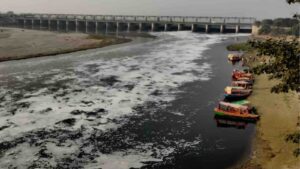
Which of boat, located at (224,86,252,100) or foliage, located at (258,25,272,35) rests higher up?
foliage, located at (258,25,272,35)

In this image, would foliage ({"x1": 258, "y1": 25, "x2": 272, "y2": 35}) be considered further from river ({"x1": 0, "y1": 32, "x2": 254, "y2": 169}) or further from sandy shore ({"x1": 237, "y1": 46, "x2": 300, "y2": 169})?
sandy shore ({"x1": 237, "y1": 46, "x2": 300, "y2": 169})

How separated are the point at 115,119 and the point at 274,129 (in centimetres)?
1794

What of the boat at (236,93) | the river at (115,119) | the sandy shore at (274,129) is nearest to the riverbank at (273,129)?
the sandy shore at (274,129)

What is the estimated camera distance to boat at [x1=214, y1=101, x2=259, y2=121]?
4418 centimetres

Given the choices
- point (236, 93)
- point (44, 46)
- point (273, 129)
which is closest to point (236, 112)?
point (273, 129)

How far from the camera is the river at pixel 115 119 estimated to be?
33.8 meters

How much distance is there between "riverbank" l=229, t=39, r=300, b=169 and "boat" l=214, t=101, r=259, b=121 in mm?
1319

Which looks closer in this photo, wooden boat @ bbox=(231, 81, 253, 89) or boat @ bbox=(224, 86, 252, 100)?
boat @ bbox=(224, 86, 252, 100)

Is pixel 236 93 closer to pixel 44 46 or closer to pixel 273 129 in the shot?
pixel 273 129

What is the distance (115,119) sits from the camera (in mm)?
44750

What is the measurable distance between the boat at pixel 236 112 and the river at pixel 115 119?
1.21 metres

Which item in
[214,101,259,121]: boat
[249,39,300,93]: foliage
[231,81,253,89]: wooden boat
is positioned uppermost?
[249,39,300,93]: foliage

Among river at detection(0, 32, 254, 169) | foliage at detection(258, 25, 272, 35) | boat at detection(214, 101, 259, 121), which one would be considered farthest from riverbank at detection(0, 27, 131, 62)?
boat at detection(214, 101, 259, 121)

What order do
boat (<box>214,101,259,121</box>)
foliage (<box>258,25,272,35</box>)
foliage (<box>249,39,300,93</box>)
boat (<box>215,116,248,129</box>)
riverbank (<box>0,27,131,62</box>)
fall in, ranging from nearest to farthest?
foliage (<box>249,39,300,93</box>) < boat (<box>215,116,248,129</box>) < boat (<box>214,101,259,121</box>) < riverbank (<box>0,27,131,62</box>) < foliage (<box>258,25,272,35</box>)
